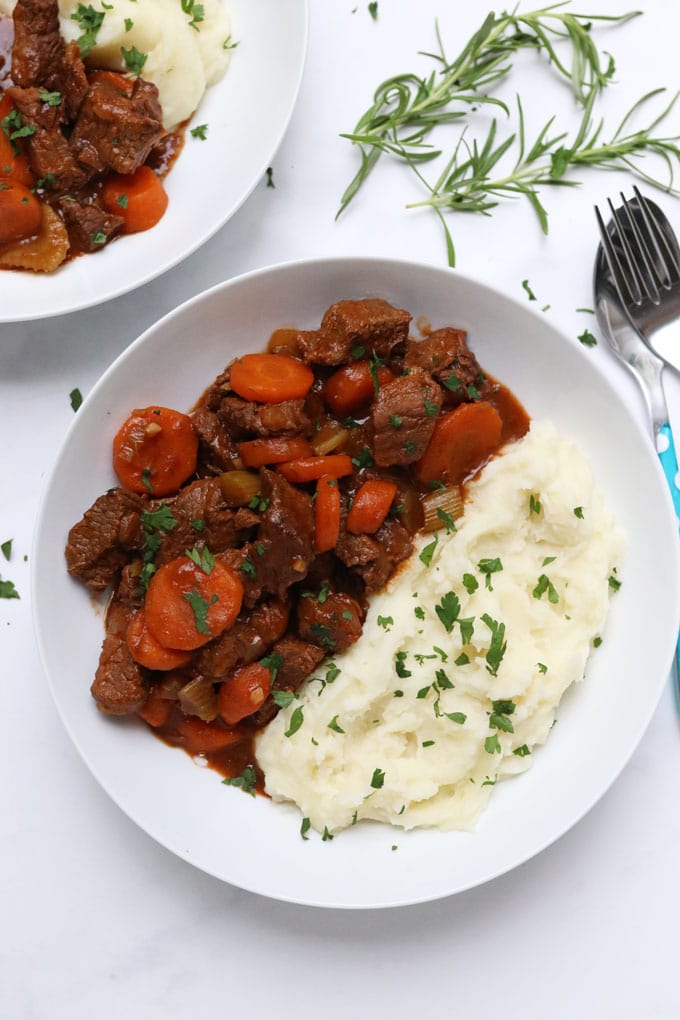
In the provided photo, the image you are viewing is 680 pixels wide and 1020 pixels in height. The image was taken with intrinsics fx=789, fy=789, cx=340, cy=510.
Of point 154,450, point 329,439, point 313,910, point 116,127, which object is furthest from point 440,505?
point 116,127

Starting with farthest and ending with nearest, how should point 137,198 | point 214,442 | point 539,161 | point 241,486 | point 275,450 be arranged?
point 539,161, point 137,198, point 214,442, point 241,486, point 275,450

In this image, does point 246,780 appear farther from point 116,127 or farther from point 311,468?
point 116,127

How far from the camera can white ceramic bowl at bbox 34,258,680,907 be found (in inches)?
149

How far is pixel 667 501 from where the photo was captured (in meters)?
3.79

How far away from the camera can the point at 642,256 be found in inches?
163

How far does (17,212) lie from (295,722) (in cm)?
283

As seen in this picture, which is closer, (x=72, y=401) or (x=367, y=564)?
(x=367, y=564)

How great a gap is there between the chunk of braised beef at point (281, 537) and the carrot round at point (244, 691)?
0.41 meters

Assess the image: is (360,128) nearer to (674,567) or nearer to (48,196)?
(48,196)

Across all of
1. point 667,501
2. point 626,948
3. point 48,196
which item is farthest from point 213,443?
point 626,948

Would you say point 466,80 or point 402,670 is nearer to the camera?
point 402,670

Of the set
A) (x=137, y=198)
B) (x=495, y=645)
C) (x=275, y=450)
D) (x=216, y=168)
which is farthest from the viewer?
(x=216, y=168)

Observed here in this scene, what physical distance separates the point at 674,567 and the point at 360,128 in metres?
2.79

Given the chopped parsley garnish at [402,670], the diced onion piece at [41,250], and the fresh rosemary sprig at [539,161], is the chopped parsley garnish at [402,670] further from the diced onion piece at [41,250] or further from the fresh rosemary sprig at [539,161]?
the diced onion piece at [41,250]
